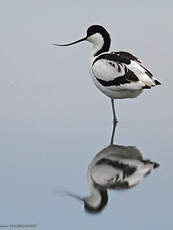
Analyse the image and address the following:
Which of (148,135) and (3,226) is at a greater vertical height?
(148,135)

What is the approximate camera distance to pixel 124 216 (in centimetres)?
571

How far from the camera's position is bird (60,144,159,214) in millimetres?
6098

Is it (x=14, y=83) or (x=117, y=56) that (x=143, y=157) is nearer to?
(x=117, y=56)

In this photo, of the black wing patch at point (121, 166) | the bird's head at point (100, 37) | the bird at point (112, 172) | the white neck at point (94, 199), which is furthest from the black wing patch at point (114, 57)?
the white neck at point (94, 199)

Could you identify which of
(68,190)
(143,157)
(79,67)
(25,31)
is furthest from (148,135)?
(25,31)

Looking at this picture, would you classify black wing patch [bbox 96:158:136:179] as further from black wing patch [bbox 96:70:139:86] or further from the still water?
black wing patch [bbox 96:70:139:86]

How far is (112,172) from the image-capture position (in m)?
6.75

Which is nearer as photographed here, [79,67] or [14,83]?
[14,83]

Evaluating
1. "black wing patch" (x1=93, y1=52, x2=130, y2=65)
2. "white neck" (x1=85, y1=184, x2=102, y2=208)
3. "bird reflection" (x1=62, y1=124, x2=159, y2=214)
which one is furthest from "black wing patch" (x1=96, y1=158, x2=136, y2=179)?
"black wing patch" (x1=93, y1=52, x2=130, y2=65)

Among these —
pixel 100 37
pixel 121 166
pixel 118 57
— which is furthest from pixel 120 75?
pixel 121 166

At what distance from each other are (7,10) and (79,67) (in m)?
3.53

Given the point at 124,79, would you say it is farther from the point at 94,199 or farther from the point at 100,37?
the point at 94,199

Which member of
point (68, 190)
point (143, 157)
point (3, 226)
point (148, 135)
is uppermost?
point (148, 135)

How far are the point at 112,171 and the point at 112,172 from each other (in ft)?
0.13
